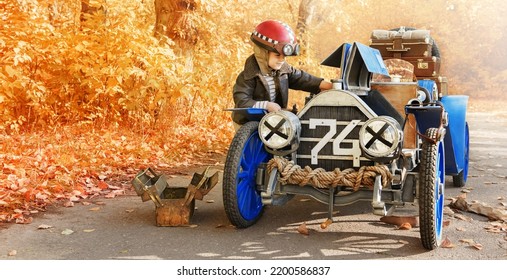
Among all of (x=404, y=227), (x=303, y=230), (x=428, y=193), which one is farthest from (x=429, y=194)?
(x=303, y=230)

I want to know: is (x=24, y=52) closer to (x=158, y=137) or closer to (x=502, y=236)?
(x=158, y=137)

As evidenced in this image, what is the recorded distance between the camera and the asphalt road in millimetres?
4680

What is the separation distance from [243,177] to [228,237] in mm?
521

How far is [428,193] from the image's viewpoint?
452cm

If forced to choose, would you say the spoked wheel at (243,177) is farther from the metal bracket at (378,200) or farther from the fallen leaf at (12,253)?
the fallen leaf at (12,253)

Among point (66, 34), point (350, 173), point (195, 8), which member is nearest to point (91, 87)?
point (66, 34)

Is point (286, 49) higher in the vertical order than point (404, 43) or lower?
lower

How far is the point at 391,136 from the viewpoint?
4641mm

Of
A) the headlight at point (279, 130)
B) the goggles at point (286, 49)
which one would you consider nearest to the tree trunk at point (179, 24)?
the goggles at point (286, 49)

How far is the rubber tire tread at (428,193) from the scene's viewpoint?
4.52 m

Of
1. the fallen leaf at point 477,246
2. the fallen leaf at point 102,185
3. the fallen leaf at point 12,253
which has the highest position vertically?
the fallen leaf at point 102,185

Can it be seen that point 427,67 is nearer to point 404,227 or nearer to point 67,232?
point 404,227

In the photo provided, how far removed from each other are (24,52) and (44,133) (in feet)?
4.92

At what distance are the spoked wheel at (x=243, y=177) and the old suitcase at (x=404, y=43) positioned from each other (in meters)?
3.28
